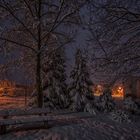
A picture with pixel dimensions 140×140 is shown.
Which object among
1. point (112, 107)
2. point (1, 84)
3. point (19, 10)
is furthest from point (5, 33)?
point (1, 84)

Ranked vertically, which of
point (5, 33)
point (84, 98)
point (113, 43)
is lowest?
point (84, 98)

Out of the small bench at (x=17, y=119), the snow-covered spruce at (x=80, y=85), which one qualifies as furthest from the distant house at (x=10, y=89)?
the small bench at (x=17, y=119)

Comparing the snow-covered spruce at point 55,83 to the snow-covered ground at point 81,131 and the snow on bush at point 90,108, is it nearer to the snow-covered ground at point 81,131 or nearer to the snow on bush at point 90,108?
the snow on bush at point 90,108

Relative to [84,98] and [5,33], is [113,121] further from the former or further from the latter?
[5,33]

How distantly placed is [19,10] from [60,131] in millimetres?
6945

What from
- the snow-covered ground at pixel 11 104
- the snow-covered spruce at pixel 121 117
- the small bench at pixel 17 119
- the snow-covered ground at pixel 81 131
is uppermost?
the snow-covered ground at pixel 11 104

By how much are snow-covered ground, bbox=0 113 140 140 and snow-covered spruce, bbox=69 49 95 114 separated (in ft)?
14.8

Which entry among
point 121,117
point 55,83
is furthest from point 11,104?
point 121,117

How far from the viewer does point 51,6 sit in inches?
635

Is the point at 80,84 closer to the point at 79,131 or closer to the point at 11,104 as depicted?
the point at 11,104

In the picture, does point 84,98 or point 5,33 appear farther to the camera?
point 84,98

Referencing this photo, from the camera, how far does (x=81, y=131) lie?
504 inches

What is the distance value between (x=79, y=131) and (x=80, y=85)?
27.1 ft

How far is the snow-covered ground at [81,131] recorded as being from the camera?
11508 millimetres
